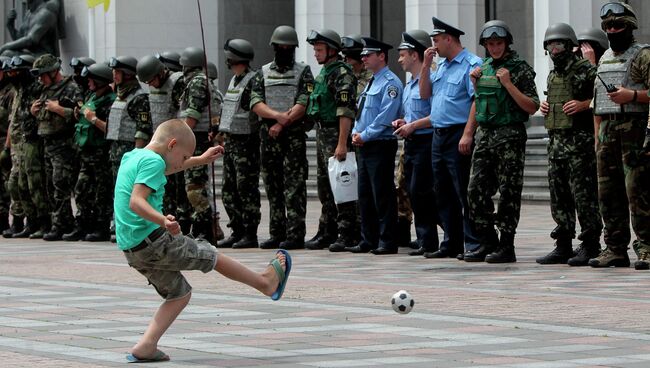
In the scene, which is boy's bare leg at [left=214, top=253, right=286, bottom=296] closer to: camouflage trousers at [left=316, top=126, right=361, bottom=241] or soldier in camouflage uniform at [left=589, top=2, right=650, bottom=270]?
soldier in camouflage uniform at [left=589, top=2, right=650, bottom=270]

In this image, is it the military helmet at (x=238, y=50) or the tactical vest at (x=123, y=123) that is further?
the tactical vest at (x=123, y=123)

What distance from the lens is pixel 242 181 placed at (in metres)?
16.6

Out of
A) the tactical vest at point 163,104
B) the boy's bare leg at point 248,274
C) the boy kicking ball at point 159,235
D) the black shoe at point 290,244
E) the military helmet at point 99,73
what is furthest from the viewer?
the military helmet at point 99,73

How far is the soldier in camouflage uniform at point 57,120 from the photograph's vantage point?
18812mm

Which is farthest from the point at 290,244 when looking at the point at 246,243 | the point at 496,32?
the point at 496,32

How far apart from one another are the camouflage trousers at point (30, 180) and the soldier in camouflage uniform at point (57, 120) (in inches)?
15.9

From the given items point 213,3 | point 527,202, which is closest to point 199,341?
point 527,202

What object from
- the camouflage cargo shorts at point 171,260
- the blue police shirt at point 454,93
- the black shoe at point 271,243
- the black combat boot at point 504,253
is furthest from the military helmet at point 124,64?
the camouflage cargo shorts at point 171,260

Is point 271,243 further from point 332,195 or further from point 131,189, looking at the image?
point 131,189

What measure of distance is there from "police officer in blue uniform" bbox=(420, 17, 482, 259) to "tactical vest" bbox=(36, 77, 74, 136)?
548 cm

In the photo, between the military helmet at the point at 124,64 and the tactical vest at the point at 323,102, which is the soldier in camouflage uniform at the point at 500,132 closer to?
the tactical vest at the point at 323,102

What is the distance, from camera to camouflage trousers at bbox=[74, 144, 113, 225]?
18.5m

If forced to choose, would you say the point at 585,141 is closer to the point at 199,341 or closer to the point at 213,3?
the point at 199,341

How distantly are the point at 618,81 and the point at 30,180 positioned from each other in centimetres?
881
